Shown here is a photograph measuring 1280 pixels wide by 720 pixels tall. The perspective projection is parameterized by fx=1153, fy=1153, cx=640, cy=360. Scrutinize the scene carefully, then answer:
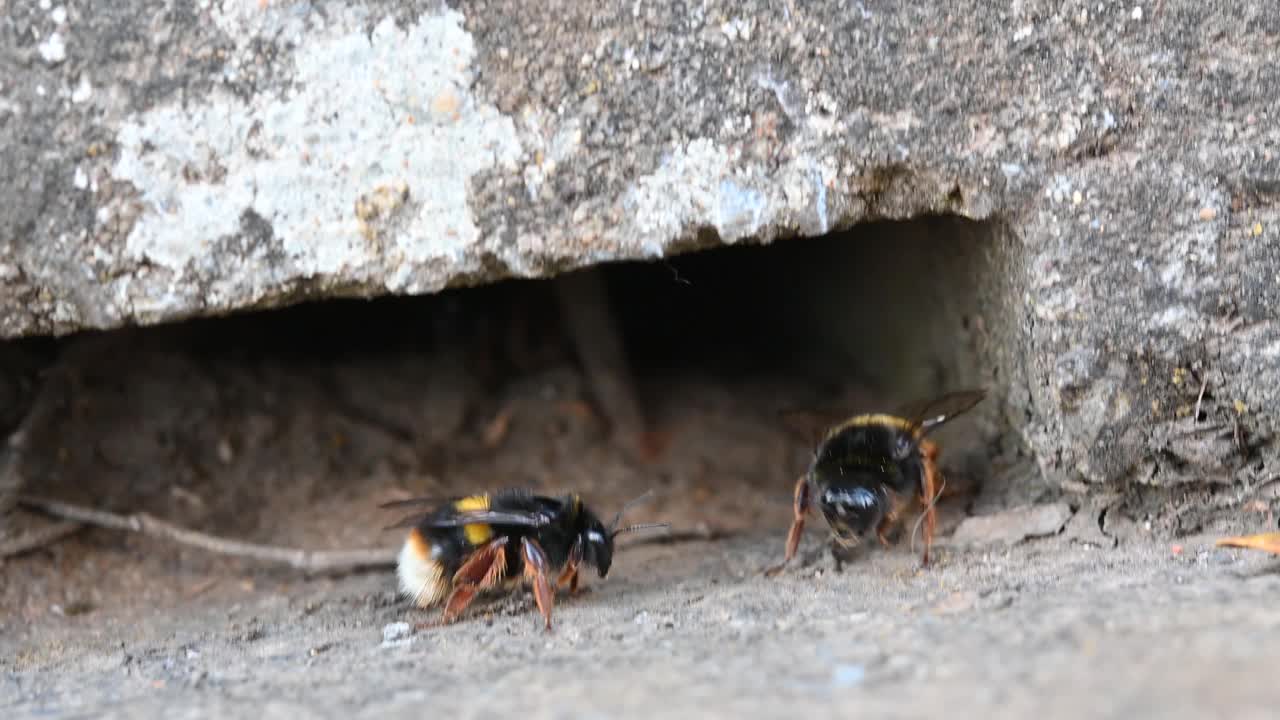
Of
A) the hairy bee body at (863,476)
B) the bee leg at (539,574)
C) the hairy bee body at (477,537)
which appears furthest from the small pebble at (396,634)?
the hairy bee body at (863,476)

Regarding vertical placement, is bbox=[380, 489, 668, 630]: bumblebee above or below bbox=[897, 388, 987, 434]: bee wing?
below

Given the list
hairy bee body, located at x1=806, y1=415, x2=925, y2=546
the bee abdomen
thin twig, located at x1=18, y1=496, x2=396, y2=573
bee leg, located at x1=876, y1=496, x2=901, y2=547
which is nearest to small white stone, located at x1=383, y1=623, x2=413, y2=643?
the bee abdomen

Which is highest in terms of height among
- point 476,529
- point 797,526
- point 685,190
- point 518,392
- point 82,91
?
point 82,91

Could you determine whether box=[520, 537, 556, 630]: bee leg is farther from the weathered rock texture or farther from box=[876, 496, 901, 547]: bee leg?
box=[876, 496, 901, 547]: bee leg

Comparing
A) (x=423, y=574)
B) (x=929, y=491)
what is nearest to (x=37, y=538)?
(x=423, y=574)

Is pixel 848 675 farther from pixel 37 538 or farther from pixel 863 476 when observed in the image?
pixel 37 538
